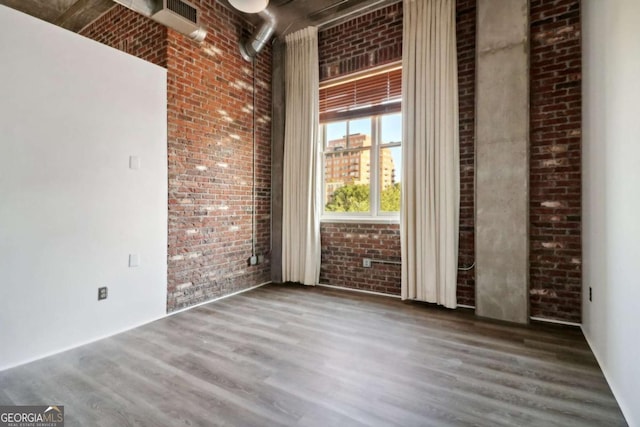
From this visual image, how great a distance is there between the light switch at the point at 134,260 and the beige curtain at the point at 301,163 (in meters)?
1.99

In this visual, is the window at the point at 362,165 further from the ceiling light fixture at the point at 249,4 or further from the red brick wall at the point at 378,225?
the ceiling light fixture at the point at 249,4

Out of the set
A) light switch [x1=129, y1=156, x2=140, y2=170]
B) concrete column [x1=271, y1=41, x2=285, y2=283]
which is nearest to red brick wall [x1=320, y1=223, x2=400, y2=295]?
concrete column [x1=271, y1=41, x2=285, y2=283]

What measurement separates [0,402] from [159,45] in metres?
3.29

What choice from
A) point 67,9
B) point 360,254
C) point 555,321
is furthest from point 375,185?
point 67,9

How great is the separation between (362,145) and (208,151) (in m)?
2.05

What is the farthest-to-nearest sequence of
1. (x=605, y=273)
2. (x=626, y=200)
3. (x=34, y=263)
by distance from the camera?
(x=34, y=263), (x=605, y=273), (x=626, y=200)

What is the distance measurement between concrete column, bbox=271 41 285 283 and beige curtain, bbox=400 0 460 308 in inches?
73.3

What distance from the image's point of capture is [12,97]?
220 cm

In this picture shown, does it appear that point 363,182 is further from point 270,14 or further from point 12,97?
point 12,97

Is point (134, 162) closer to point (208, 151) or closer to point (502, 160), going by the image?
point (208, 151)

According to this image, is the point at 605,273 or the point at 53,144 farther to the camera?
the point at 53,144

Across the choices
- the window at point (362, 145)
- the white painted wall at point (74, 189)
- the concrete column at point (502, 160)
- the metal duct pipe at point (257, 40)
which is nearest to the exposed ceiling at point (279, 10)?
the metal duct pipe at point (257, 40)

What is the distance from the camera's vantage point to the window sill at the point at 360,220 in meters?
3.91

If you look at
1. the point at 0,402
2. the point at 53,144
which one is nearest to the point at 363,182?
A: the point at 53,144
